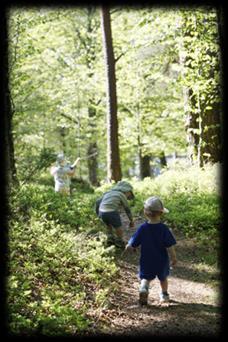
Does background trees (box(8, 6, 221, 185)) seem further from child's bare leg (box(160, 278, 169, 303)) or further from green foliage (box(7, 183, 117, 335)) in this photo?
child's bare leg (box(160, 278, 169, 303))

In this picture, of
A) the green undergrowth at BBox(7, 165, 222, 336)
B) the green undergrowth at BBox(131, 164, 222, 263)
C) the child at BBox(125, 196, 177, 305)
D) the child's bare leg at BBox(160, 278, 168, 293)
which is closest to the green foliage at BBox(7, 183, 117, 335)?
the green undergrowth at BBox(7, 165, 222, 336)

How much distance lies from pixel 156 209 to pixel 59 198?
17.7 ft

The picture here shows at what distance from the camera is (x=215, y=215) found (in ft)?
30.5

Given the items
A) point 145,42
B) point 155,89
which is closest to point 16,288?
point 145,42

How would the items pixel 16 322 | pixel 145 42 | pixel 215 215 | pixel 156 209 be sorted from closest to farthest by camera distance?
pixel 16 322 → pixel 156 209 → pixel 215 215 → pixel 145 42

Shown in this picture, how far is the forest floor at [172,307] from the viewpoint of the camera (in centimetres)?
503

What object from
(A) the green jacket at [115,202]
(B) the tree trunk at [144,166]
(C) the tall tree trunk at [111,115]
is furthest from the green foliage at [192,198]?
(B) the tree trunk at [144,166]

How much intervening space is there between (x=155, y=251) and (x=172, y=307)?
2.54 feet

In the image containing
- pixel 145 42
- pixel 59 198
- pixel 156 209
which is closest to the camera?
pixel 156 209

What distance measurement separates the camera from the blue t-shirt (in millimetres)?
5898

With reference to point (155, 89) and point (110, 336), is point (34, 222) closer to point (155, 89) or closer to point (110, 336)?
point (110, 336)

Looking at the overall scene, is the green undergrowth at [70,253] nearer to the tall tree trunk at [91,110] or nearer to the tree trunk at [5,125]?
the tree trunk at [5,125]

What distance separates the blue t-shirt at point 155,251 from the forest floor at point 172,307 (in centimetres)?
43

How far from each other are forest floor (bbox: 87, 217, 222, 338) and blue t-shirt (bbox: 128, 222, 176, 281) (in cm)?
43
